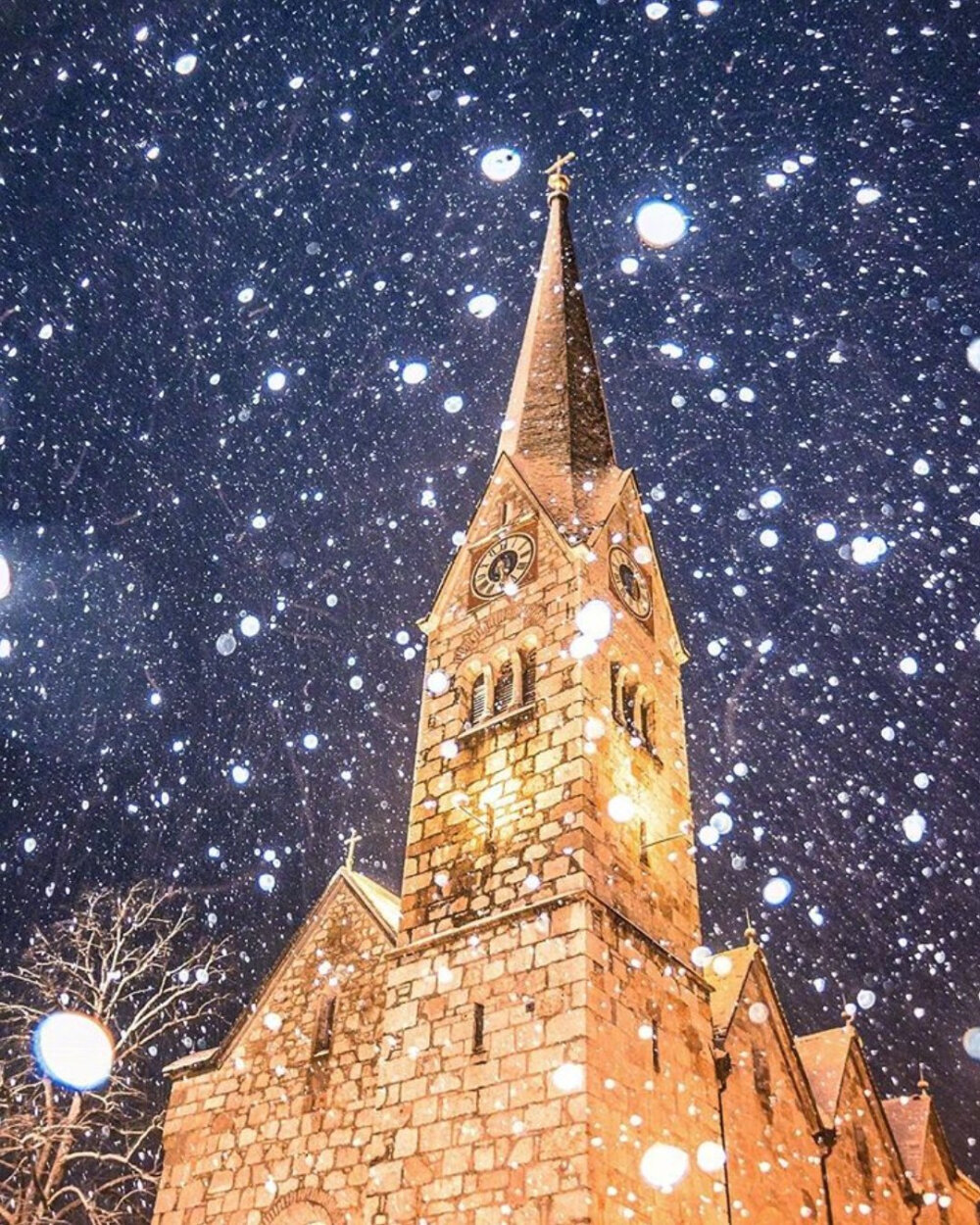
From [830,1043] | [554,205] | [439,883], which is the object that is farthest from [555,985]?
[554,205]

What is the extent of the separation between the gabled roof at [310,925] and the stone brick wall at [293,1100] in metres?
0.07

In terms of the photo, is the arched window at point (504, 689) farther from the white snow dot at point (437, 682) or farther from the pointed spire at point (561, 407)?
the pointed spire at point (561, 407)

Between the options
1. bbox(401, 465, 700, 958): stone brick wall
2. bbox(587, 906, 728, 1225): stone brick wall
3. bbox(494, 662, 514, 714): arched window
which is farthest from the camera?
bbox(494, 662, 514, 714): arched window

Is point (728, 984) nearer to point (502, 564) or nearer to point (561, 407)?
point (502, 564)

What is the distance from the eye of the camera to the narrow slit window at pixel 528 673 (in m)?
19.3

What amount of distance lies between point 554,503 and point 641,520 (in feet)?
8.13

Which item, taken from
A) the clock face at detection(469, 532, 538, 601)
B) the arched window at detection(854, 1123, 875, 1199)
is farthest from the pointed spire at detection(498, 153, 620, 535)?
the arched window at detection(854, 1123, 875, 1199)

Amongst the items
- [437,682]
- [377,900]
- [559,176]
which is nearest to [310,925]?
[377,900]

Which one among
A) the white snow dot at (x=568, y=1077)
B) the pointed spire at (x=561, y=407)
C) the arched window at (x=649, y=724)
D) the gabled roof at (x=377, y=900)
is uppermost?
the pointed spire at (x=561, y=407)

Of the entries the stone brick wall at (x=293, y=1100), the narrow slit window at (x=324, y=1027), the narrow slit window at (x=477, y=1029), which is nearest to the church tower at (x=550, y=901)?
the narrow slit window at (x=477, y=1029)

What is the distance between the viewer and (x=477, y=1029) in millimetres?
15727

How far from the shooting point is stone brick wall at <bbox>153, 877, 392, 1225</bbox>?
1761cm

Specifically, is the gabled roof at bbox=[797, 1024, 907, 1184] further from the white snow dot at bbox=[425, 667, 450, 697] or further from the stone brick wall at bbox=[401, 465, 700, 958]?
the white snow dot at bbox=[425, 667, 450, 697]

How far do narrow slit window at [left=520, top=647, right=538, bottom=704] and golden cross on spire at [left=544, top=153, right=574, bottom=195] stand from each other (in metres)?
19.9
